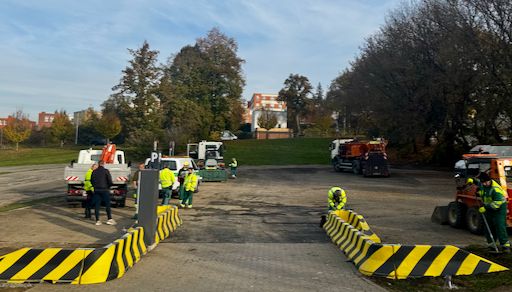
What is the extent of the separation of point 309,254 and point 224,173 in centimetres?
2268

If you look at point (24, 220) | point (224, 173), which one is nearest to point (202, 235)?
point (24, 220)

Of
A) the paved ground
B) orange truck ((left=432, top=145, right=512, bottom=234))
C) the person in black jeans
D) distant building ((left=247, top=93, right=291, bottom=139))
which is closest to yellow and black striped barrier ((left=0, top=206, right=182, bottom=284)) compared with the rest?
the paved ground

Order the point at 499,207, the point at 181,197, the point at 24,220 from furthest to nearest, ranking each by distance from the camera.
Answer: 1. the point at 181,197
2. the point at 24,220
3. the point at 499,207

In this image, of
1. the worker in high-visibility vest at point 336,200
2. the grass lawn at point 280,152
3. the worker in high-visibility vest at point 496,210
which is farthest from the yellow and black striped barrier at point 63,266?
the grass lawn at point 280,152

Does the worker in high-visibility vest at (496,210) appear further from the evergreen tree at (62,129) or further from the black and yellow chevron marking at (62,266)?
the evergreen tree at (62,129)

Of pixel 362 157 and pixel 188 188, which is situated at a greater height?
pixel 362 157

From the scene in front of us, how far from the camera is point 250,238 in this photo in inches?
467

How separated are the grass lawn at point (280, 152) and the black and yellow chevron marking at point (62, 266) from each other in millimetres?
44033

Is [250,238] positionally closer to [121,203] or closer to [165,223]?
[165,223]

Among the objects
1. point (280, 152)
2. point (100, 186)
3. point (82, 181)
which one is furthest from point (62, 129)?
A: point (100, 186)

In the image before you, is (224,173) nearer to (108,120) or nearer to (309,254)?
(309,254)

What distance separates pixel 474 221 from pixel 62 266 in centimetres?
1003

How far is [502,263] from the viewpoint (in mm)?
8867

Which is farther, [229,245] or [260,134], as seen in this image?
[260,134]
